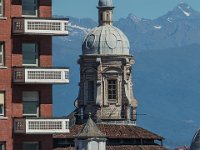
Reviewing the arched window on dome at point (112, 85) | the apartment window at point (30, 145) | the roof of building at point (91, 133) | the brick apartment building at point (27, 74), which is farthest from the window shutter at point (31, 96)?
the arched window on dome at point (112, 85)

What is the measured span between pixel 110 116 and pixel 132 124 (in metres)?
2.13

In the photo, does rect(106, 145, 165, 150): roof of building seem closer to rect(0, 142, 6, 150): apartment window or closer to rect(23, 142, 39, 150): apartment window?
rect(23, 142, 39, 150): apartment window

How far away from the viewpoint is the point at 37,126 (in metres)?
43.5

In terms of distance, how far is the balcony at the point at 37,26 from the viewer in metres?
43.6

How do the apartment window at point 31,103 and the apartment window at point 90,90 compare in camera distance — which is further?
the apartment window at point 90,90

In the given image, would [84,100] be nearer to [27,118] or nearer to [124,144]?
[124,144]

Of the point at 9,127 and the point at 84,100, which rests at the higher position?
the point at 84,100

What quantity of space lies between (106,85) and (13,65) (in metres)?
80.8

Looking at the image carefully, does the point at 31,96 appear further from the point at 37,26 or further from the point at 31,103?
the point at 37,26

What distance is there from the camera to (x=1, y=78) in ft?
143

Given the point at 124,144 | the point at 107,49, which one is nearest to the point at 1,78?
the point at 124,144

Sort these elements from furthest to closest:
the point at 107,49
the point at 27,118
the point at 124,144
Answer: the point at 107,49 → the point at 124,144 → the point at 27,118

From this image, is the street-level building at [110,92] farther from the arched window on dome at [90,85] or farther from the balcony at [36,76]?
the balcony at [36,76]

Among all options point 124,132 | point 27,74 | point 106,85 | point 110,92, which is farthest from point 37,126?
point 110,92
